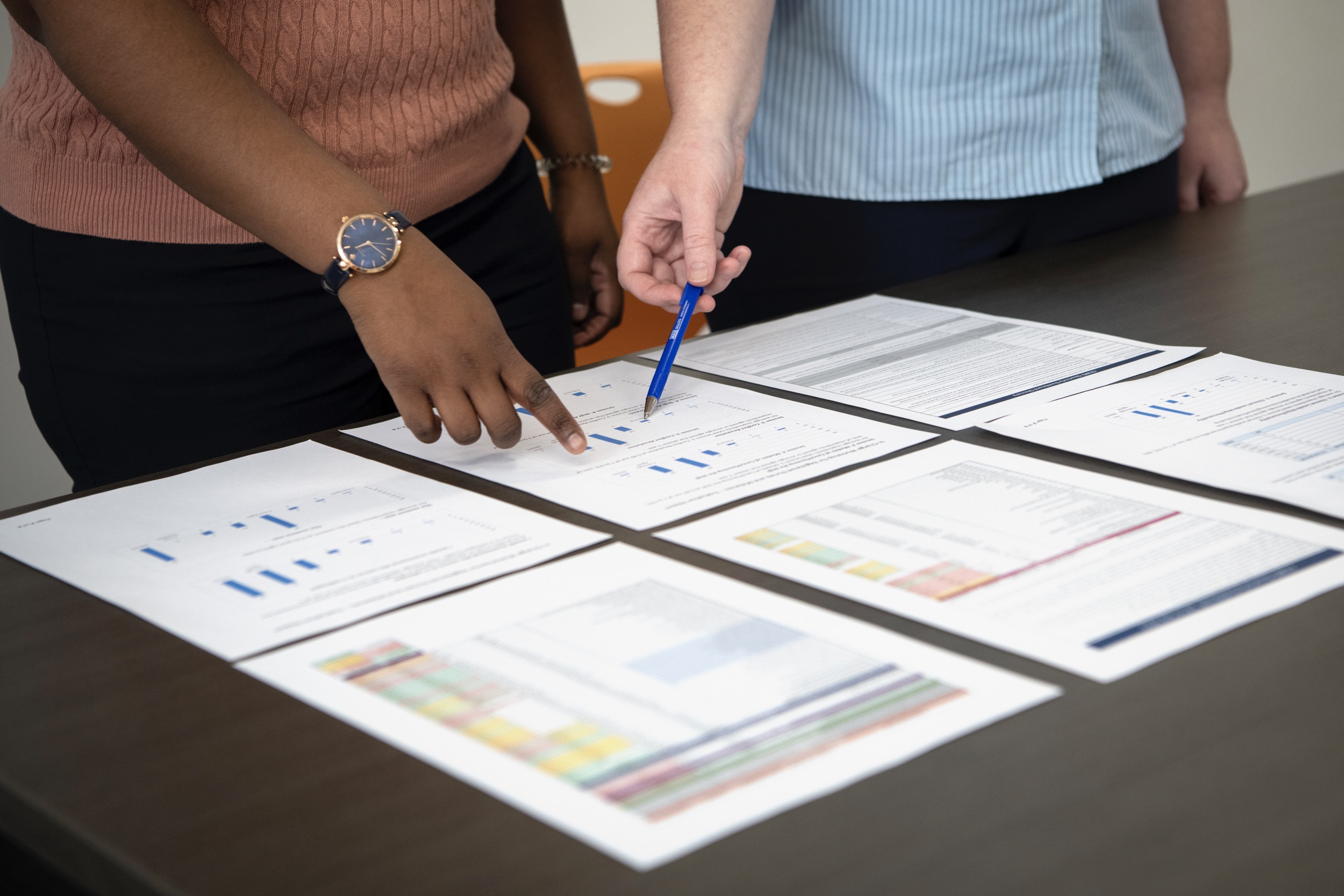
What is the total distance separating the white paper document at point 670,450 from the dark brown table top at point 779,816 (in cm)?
15

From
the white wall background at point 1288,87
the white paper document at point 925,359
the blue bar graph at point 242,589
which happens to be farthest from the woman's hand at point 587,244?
the white wall background at point 1288,87

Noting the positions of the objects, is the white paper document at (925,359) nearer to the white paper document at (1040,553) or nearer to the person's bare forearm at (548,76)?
the white paper document at (1040,553)

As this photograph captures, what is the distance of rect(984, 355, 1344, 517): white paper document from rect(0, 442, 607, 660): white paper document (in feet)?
1.16

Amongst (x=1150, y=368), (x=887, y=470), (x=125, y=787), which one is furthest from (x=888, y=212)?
(x=125, y=787)

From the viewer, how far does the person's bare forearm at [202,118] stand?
868mm

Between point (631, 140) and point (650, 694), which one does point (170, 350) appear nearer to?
point (650, 694)

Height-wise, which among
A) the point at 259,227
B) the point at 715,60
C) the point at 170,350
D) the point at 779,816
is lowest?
the point at 779,816

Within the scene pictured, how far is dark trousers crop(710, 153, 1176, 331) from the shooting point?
55.9 inches

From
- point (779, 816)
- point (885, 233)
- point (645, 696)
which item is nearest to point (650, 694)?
point (645, 696)

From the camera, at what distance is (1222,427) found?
86 centimetres

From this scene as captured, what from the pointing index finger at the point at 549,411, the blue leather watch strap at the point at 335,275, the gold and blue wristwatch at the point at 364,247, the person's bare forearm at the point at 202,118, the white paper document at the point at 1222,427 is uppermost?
the person's bare forearm at the point at 202,118

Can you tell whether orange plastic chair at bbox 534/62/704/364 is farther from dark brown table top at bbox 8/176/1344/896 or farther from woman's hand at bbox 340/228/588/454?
dark brown table top at bbox 8/176/1344/896

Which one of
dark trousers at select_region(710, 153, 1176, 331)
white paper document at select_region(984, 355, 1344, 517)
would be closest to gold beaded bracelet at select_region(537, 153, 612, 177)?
dark trousers at select_region(710, 153, 1176, 331)

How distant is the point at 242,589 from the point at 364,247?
29cm
